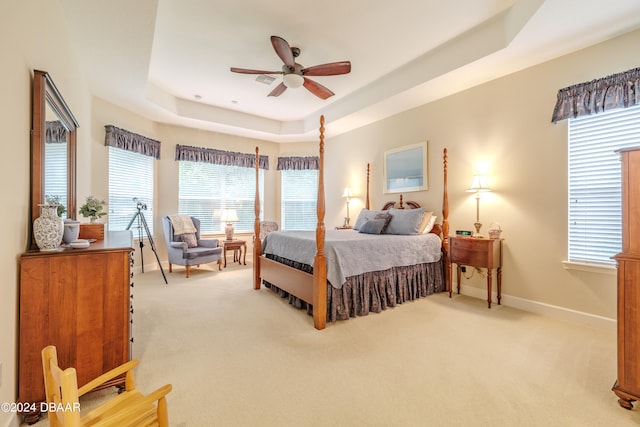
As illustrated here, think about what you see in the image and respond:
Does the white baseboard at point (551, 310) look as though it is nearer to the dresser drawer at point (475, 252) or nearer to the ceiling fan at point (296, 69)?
the dresser drawer at point (475, 252)

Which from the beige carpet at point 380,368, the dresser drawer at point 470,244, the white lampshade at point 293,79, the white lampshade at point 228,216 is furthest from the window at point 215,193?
the dresser drawer at point 470,244

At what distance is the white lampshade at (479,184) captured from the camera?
135 inches

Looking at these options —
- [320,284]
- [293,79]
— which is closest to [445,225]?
[320,284]

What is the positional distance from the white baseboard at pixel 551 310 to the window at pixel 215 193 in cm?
483

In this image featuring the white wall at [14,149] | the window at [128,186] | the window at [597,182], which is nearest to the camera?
the white wall at [14,149]

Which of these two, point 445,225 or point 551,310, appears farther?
point 445,225

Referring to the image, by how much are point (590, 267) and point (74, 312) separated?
421 centimetres

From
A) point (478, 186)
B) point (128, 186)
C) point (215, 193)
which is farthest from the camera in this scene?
point (215, 193)

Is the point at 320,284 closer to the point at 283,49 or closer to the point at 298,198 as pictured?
the point at 283,49

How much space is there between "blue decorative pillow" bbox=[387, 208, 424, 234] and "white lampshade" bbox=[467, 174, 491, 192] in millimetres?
729

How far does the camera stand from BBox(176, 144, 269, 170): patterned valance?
564 centimetres

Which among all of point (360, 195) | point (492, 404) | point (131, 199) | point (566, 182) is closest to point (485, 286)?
point (566, 182)

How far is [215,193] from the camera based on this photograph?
20.2ft

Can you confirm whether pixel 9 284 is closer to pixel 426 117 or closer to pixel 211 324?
pixel 211 324
